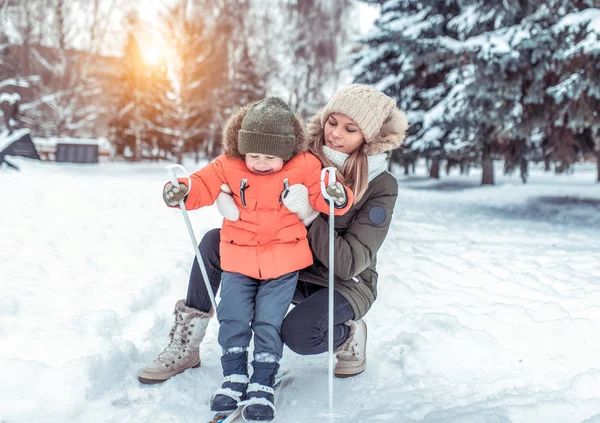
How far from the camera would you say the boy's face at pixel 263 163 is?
83.8 inches

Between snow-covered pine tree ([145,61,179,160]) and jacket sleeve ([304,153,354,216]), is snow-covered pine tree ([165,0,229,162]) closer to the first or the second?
snow-covered pine tree ([145,61,179,160])

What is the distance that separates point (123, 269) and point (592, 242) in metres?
5.06

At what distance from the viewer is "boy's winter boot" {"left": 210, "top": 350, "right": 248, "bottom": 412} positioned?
6.19 ft

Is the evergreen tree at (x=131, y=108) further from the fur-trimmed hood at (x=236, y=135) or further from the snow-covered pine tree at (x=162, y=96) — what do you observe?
the fur-trimmed hood at (x=236, y=135)

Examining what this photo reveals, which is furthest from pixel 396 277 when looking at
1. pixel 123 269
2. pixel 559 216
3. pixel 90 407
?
pixel 559 216

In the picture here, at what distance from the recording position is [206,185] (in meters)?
2.18

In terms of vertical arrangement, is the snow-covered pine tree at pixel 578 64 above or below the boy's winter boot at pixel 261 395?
above

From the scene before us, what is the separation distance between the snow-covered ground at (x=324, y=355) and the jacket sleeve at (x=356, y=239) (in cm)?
61

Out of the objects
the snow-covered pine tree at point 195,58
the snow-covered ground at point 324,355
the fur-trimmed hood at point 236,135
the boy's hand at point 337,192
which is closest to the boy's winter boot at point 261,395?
the snow-covered ground at point 324,355

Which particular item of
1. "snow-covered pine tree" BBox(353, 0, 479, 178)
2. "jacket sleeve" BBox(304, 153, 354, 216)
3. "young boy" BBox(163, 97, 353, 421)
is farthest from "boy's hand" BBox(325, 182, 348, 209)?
"snow-covered pine tree" BBox(353, 0, 479, 178)

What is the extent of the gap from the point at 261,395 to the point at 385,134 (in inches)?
52.9

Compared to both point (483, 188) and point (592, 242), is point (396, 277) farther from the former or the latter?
point (483, 188)

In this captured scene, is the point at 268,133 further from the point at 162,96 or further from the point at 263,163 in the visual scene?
the point at 162,96

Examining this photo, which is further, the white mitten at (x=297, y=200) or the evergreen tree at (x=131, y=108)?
the evergreen tree at (x=131, y=108)
